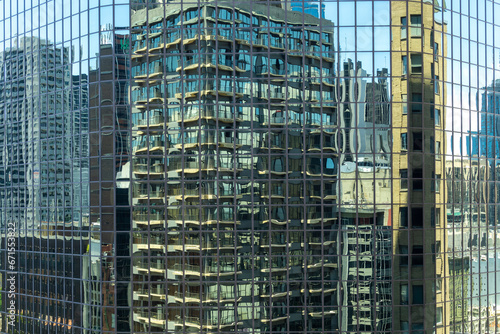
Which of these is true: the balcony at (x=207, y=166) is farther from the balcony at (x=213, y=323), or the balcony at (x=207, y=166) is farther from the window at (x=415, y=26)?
the window at (x=415, y=26)

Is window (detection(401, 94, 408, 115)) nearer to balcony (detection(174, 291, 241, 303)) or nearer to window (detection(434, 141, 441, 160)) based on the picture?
window (detection(434, 141, 441, 160))

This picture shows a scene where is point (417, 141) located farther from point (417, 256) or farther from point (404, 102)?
point (417, 256)

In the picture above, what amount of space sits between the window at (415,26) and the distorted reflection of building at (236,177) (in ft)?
16.1

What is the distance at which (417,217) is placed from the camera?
3034 cm

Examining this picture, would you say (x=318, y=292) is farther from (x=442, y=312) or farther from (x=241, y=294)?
(x=442, y=312)

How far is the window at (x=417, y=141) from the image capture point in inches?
1198

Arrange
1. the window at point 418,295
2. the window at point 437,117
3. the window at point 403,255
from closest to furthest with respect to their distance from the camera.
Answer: the window at point 403,255 < the window at point 418,295 < the window at point 437,117

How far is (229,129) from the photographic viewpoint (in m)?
29.9

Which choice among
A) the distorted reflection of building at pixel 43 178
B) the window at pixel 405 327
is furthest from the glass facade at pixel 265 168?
the distorted reflection of building at pixel 43 178

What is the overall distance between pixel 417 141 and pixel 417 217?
419 centimetres

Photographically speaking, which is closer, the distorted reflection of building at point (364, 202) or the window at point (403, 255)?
the distorted reflection of building at point (364, 202)

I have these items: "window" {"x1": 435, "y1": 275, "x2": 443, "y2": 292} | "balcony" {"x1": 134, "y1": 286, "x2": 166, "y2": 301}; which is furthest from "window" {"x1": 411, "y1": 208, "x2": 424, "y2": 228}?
"balcony" {"x1": 134, "y1": 286, "x2": 166, "y2": 301}

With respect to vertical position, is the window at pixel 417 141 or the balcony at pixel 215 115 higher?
the balcony at pixel 215 115

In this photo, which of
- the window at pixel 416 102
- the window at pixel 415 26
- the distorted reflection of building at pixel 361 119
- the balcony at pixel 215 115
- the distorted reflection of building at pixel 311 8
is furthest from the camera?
the window at pixel 415 26
